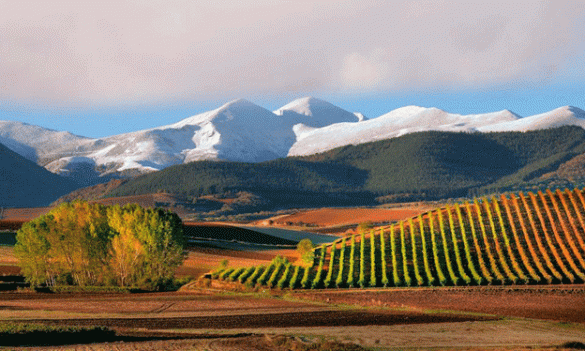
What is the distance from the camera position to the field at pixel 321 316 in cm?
3606

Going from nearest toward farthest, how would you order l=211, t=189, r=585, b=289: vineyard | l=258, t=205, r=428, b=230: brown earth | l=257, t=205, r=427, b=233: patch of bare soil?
l=211, t=189, r=585, b=289: vineyard, l=257, t=205, r=427, b=233: patch of bare soil, l=258, t=205, r=428, b=230: brown earth

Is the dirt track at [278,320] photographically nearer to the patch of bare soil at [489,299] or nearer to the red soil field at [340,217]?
the patch of bare soil at [489,299]

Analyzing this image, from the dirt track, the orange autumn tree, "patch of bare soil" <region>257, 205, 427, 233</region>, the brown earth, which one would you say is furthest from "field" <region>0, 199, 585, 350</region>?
the brown earth

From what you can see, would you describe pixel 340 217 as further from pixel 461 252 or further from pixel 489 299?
pixel 489 299

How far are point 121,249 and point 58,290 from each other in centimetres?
633

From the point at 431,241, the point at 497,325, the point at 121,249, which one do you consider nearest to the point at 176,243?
the point at 121,249

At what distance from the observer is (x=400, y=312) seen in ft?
152

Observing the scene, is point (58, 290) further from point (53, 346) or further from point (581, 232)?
point (581, 232)

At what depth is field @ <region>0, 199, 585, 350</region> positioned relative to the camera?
36.1 meters

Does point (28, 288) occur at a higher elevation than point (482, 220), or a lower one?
lower

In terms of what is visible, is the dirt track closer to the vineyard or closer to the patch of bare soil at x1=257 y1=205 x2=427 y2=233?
the vineyard

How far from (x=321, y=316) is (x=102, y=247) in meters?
28.8

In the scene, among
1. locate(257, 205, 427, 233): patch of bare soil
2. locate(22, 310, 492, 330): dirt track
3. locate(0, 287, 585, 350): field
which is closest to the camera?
locate(0, 287, 585, 350): field

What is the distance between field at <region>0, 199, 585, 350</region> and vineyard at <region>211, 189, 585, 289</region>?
1.35 meters
